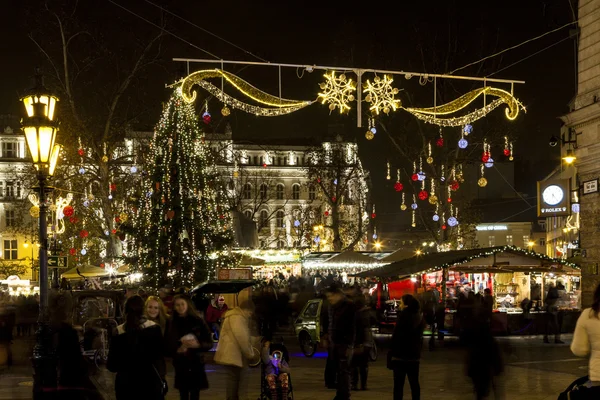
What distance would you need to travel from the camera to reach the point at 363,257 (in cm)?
3938

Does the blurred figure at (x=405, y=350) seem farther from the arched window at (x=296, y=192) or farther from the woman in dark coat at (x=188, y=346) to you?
the arched window at (x=296, y=192)

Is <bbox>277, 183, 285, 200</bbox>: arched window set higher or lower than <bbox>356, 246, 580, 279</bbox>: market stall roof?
higher

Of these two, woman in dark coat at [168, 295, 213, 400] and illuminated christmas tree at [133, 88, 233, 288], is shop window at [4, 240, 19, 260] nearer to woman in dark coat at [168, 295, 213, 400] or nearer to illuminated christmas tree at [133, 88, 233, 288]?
illuminated christmas tree at [133, 88, 233, 288]

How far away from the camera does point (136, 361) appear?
7699 mm

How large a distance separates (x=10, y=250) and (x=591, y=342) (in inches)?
3800

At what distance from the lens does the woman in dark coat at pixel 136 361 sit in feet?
25.2

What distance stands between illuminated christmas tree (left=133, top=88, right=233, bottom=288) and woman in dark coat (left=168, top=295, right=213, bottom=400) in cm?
2247

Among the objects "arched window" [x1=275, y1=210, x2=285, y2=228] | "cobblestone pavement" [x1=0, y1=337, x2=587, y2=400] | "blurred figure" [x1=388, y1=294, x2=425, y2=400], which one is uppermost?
"arched window" [x1=275, y1=210, x2=285, y2=228]

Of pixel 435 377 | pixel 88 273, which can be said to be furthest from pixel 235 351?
pixel 88 273

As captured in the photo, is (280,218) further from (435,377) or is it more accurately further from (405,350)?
(405,350)

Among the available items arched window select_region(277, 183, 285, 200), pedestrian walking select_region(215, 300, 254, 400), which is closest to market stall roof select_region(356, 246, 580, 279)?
pedestrian walking select_region(215, 300, 254, 400)

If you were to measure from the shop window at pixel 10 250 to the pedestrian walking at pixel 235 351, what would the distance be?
3613 inches

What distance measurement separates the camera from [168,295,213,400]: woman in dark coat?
9867 mm

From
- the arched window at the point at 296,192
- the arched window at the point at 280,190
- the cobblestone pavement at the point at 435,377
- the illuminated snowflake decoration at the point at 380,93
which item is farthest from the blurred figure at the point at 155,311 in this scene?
the arched window at the point at 296,192
